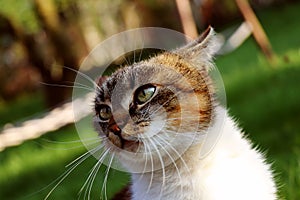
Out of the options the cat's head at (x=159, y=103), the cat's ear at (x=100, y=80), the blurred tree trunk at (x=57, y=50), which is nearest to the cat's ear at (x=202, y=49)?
the cat's head at (x=159, y=103)

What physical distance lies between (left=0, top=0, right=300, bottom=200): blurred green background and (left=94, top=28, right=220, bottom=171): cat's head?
1.19 feet

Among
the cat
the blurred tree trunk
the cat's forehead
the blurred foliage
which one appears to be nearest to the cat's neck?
the cat

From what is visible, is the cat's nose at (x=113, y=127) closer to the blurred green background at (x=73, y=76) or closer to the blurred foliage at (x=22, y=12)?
the blurred green background at (x=73, y=76)

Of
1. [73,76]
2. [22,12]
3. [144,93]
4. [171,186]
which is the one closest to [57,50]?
[73,76]

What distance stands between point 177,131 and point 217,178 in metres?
0.20

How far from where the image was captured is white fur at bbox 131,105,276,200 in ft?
6.34

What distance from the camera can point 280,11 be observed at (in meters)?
12.0

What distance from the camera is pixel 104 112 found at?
6.24 ft

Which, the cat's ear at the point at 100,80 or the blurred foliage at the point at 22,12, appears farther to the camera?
the blurred foliage at the point at 22,12

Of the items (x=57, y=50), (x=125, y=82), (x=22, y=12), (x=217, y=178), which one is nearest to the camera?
(x=125, y=82)

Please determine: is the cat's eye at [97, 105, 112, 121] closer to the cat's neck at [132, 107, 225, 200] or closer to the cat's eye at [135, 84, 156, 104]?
the cat's eye at [135, 84, 156, 104]

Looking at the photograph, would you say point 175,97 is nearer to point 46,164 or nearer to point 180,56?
point 180,56

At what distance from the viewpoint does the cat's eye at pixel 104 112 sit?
6.16 ft

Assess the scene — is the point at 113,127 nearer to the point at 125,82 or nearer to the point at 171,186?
the point at 125,82
